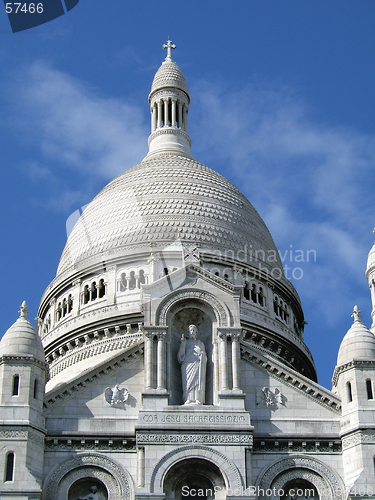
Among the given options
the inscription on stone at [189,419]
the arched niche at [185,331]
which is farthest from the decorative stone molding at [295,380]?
the inscription on stone at [189,419]

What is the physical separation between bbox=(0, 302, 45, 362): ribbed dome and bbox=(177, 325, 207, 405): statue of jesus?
5.19 metres

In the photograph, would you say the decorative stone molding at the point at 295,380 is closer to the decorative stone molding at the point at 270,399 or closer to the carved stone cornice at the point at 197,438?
the decorative stone molding at the point at 270,399

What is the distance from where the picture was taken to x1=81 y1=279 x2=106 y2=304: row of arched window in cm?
6078

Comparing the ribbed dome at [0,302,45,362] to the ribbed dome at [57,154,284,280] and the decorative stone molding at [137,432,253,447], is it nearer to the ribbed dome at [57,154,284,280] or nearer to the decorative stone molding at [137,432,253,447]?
the decorative stone molding at [137,432,253,447]

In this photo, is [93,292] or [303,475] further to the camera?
[93,292]

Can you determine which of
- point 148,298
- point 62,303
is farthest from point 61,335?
point 148,298

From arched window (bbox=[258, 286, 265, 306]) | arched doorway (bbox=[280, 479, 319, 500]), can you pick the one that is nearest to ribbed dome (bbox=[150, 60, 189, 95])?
arched window (bbox=[258, 286, 265, 306])

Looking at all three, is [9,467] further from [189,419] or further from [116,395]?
[189,419]

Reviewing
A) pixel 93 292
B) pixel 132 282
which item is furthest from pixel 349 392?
pixel 93 292

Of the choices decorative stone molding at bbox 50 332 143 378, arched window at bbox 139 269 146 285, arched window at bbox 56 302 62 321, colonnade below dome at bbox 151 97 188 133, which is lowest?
decorative stone molding at bbox 50 332 143 378

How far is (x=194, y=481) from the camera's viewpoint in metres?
41.8

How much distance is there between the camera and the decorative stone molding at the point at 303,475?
41.8 metres

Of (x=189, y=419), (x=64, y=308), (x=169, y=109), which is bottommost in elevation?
(x=189, y=419)

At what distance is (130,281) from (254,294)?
637 cm
